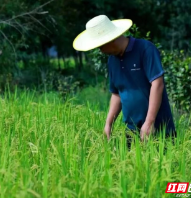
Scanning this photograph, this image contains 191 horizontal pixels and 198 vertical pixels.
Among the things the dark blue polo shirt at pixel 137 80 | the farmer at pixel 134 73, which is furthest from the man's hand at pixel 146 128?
the dark blue polo shirt at pixel 137 80

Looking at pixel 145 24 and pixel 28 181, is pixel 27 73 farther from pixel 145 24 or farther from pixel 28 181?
pixel 28 181

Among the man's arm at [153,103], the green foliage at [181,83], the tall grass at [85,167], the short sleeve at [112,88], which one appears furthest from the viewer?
the green foliage at [181,83]

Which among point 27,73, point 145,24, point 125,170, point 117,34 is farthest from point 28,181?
point 145,24

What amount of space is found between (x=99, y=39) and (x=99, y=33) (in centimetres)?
10

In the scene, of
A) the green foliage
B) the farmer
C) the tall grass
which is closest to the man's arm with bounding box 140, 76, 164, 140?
the farmer

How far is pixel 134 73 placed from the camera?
411 cm

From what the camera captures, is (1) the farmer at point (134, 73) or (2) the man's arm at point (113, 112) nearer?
(1) the farmer at point (134, 73)

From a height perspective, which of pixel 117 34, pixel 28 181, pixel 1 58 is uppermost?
pixel 117 34

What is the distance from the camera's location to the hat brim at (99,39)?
154 inches

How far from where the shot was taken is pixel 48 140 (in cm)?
407

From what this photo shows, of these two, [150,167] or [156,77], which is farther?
[156,77]

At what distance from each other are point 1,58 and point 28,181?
803cm

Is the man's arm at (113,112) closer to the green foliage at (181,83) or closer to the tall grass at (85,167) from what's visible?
the tall grass at (85,167)

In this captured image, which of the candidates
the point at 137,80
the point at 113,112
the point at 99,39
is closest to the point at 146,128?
the point at 137,80
